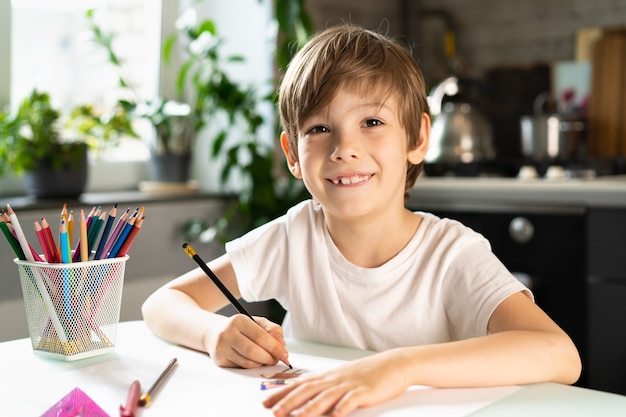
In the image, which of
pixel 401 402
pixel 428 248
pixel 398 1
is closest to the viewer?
pixel 401 402

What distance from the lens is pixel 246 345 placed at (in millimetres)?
1031

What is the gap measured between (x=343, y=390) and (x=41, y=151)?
1.74 metres

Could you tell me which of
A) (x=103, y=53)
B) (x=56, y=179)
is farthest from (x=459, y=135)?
(x=56, y=179)

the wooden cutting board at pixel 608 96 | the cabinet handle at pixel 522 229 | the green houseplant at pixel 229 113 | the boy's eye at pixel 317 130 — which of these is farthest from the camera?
the wooden cutting board at pixel 608 96

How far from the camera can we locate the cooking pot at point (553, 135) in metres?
2.88

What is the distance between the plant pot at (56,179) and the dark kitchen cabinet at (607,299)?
146 centimetres

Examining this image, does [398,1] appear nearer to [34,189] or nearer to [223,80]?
[223,80]

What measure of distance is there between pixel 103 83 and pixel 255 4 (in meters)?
0.59

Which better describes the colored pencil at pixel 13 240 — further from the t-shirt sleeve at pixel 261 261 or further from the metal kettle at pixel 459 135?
the metal kettle at pixel 459 135

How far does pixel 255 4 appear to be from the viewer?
291 cm

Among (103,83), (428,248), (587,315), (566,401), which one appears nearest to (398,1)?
(103,83)

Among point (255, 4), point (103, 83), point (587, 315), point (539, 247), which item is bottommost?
point (587, 315)

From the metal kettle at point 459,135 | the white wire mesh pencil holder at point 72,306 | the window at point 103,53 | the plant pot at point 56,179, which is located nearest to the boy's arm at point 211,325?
the white wire mesh pencil holder at point 72,306

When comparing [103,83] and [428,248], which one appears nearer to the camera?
[428,248]
